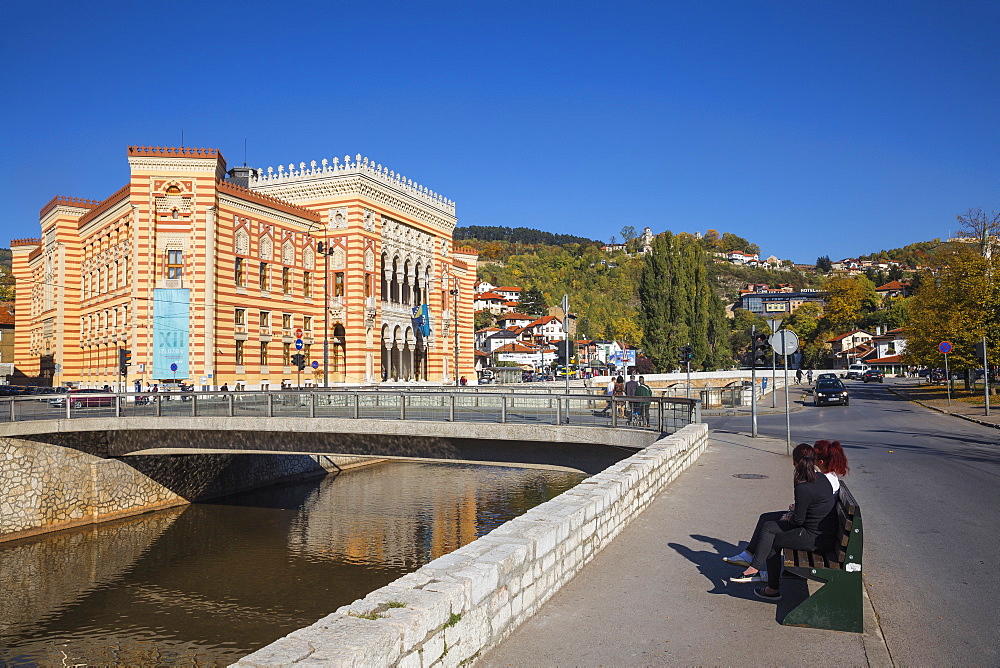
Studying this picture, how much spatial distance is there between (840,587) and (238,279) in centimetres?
4004

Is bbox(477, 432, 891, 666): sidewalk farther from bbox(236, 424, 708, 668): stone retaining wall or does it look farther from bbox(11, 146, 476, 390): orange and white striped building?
bbox(11, 146, 476, 390): orange and white striped building

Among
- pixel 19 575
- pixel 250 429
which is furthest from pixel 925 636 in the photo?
pixel 19 575

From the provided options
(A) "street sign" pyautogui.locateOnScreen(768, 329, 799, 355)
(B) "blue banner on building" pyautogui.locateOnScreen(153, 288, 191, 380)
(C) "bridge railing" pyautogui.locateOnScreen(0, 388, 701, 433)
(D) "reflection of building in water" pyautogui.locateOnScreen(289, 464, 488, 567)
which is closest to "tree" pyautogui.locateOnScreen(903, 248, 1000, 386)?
(A) "street sign" pyautogui.locateOnScreen(768, 329, 799, 355)

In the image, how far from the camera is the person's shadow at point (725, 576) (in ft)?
20.0

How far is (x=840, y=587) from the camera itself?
5.40 meters

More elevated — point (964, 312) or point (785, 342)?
point (964, 312)

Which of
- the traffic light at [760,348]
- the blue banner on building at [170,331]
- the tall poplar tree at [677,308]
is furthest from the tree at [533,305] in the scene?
the traffic light at [760,348]

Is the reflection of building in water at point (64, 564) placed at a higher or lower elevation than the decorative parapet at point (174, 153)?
lower

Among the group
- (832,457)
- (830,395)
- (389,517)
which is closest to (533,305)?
(830,395)

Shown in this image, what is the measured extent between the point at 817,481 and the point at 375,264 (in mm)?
42887

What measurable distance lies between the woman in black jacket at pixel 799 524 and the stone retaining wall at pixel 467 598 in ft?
5.56

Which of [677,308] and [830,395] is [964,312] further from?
[677,308]

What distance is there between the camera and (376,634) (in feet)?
12.6

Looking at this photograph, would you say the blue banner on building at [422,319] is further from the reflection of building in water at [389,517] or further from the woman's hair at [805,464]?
the woman's hair at [805,464]
